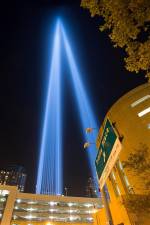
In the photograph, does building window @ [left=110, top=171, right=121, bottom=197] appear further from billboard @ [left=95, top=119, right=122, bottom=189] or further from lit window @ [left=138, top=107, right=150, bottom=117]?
billboard @ [left=95, top=119, right=122, bottom=189]

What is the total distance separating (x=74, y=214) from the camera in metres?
77.8

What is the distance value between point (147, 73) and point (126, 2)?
269 centimetres

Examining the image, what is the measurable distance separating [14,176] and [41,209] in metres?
102

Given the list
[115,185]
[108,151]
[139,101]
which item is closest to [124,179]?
[115,185]

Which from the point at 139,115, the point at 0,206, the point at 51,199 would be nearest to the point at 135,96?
the point at 139,115

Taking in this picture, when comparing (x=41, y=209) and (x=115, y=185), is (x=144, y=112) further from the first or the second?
(x=41, y=209)

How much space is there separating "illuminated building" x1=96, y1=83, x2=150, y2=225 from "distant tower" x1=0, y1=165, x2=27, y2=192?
6169 inches

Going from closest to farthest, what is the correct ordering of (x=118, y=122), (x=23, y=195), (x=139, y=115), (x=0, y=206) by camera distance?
1. (x=139, y=115)
2. (x=118, y=122)
3. (x=0, y=206)
4. (x=23, y=195)

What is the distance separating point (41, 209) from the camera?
7406cm

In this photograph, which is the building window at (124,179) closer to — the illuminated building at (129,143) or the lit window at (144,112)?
the illuminated building at (129,143)

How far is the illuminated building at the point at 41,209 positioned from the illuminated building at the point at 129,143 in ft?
193

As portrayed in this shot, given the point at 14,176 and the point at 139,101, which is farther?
the point at 14,176

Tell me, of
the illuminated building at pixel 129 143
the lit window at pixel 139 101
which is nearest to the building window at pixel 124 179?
the illuminated building at pixel 129 143

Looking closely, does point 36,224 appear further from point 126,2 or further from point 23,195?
point 126,2
